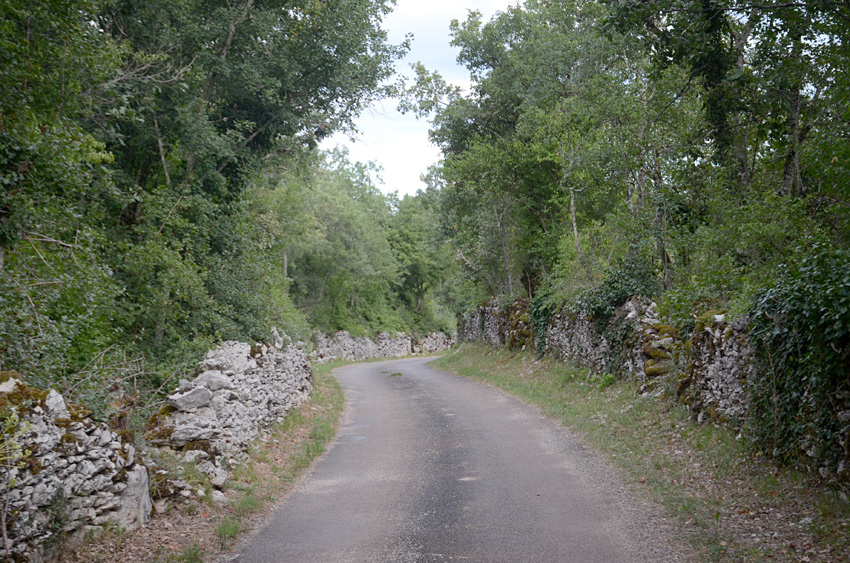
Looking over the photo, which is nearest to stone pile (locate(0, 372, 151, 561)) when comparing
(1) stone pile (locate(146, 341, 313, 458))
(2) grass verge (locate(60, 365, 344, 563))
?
(2) grass verge (locate(60, 365, 344, 563))

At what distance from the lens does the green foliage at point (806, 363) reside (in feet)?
18.8

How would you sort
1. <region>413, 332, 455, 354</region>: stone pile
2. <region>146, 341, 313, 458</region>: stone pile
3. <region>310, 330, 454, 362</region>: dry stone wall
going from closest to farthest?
1. <region>146, 341, 313, 458</region>: stone pile
2. <region>310, 330, 454, 362</region>: dry stone wall
3. <region>413, 332, 455, 354</region>: stone pile

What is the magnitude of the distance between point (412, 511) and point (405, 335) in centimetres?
4581

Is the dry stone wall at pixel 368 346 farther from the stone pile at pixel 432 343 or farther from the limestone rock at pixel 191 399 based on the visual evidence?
the limestone rock at pixel 191 399

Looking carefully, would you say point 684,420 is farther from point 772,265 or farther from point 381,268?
point 381,268

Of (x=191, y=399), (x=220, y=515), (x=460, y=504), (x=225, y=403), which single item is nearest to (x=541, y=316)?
(x=225, y=403)

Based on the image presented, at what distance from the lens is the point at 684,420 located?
9812 millimetres

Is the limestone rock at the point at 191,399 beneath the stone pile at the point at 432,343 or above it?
above

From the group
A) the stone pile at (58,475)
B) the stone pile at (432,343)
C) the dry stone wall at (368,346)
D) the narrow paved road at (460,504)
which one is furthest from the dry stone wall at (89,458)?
the stone pile at (432,343)

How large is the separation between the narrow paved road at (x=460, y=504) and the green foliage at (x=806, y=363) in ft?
6.27

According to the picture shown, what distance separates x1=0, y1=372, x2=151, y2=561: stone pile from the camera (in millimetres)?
4805

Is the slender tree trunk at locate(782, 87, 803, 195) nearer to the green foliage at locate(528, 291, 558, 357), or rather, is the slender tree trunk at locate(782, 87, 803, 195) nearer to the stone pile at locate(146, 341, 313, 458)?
the stone pile at locate(146, 341, 313, 458)

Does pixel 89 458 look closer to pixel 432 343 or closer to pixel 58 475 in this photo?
pixel 58 475

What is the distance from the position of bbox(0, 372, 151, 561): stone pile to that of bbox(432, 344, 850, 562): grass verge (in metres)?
5.85
